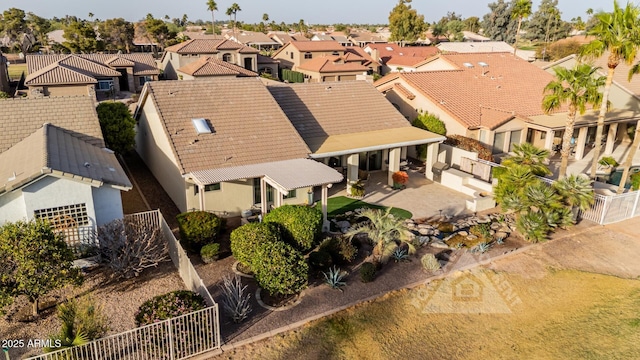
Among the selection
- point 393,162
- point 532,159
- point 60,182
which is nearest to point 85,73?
point 393,162

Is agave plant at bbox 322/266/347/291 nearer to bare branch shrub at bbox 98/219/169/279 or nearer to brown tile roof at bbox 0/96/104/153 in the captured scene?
bare branch shrub at bbox 98/219/169/279

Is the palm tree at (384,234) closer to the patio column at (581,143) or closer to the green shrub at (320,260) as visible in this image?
the green shrub at (320,260)

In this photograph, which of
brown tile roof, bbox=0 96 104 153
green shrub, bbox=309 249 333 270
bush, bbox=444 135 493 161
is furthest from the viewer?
bush, bbox=444 135 493 161

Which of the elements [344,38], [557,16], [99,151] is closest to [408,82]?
[99,151]

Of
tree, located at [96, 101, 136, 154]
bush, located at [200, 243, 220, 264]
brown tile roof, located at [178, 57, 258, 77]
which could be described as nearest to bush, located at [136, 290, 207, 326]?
bush, located at [200, 243, 220, 264]

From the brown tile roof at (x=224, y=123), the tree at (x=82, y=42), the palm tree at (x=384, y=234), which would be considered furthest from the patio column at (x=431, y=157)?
the tree at (x=82, y=42)

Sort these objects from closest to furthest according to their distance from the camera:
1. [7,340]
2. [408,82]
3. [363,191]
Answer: [7,340], [363,191], [408,82]

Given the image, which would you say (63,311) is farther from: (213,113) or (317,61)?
→ (317,61)
